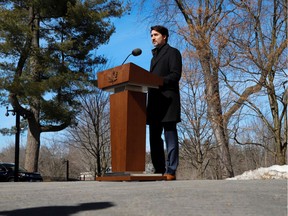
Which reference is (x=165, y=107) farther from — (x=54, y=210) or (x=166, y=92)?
(x=54, y=210)

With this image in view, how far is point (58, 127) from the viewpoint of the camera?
798 inches

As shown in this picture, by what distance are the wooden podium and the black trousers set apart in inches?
9.9

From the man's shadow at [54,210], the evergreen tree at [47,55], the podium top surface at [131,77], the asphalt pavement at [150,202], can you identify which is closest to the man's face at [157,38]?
the podium top surface at [131,77]

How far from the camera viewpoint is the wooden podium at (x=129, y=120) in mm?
4789

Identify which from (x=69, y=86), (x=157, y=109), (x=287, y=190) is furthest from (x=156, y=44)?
(x=69, y=86)

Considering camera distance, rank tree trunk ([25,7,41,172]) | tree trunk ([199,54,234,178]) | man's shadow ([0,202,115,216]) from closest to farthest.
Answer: man's shadow ([0,202,115,216]), tree trunk ([199,54,234,178]), tree trunk ([25,7,41,172])

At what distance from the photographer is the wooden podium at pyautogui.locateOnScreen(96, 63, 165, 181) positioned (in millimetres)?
4789

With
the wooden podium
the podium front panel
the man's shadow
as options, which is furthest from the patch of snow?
the man's shadow

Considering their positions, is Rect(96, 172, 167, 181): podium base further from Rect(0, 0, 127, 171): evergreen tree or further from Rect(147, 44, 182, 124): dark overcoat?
Rect(0, 0, 127, 171): evergreen tree

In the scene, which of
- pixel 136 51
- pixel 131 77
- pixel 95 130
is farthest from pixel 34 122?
pixel 131 77

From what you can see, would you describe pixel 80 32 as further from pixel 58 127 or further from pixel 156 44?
pixel 156 44

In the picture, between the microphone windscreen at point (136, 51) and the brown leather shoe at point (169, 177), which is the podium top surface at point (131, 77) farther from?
the brown leather shoe at point (169, 177)

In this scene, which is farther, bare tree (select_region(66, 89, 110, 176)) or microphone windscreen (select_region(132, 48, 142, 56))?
bare tree (select_region(66, 89, 110, 176))

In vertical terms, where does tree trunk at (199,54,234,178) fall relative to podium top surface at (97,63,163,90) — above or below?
above
